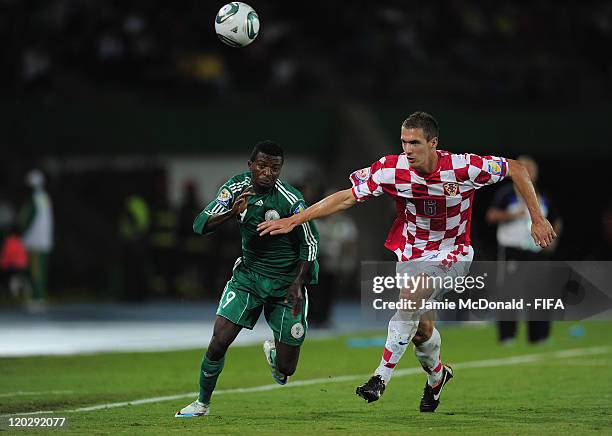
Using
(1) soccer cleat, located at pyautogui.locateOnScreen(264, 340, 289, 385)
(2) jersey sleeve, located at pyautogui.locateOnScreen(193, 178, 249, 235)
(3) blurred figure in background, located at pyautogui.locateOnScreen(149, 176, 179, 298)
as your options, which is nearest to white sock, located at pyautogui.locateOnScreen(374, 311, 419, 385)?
(1) soccer cleat, located at pyautogui.locateOnScreen(264, 340, 289, 385)

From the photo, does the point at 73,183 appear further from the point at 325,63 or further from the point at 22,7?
the point at 325,63

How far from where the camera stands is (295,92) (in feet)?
92.8

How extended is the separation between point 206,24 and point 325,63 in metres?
2.77

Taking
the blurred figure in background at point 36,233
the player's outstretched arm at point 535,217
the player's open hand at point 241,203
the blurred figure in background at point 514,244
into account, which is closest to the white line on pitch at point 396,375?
the blurred figure in background at point 514,244

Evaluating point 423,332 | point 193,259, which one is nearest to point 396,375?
point 423,332

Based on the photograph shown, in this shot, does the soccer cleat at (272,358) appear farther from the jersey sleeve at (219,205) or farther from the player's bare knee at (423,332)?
the jersey sleeve at (219,205)

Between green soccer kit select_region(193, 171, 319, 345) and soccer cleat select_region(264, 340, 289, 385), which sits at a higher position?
green soccer kit select_region(193, 171, 319, 345)

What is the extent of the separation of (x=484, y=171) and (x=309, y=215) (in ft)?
4.62

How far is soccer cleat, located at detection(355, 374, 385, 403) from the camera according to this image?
32.9ft

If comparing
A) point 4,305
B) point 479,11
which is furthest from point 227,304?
point 479,11

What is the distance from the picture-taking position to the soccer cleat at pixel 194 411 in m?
10.2

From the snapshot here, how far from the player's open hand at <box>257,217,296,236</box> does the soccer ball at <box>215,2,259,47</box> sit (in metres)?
2.75

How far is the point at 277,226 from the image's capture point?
9.97 metres

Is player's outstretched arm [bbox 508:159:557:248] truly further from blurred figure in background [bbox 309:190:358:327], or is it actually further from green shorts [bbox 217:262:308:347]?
blurred figure in background [bbox 309:190:358:327]
